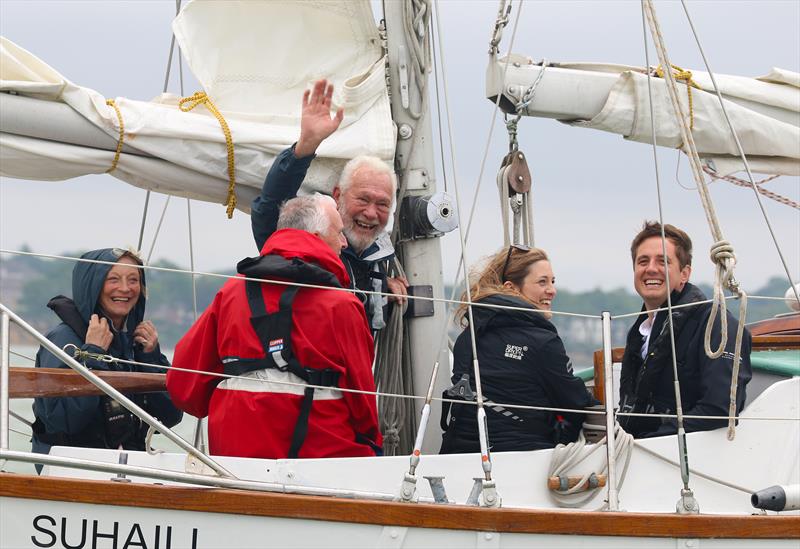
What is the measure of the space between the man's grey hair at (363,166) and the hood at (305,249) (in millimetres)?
759

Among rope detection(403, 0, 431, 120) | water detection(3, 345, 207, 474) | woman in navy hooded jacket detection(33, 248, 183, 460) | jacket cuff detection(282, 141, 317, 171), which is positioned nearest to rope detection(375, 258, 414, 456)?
jacket cuff detection(282, 141, 317, 171)

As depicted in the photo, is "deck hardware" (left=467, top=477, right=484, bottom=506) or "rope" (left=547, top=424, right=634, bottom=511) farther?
"rope" (left=547, top=424, right=634, bottom=511)

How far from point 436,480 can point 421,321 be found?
1351 mm

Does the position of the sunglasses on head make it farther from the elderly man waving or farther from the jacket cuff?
the jacket cuff

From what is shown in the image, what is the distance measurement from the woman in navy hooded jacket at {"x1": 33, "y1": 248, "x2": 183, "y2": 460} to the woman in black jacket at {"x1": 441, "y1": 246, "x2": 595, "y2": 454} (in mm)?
1227

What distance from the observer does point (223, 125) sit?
507 centimetres

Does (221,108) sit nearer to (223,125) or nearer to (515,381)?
(223,125)

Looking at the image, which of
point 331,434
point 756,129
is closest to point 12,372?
point 331,434

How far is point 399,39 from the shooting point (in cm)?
530

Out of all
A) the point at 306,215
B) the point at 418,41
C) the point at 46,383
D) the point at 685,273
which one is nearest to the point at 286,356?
the point at 306,215

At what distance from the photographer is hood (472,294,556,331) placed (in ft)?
14.8

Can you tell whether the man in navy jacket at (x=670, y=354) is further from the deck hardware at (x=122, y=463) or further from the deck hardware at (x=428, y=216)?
the deck hardware at (x=122, y=463)

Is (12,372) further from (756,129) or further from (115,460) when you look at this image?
(756,129)

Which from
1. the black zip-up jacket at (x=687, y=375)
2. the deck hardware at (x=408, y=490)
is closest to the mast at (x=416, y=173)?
the black zip-up jacket at (x=687, y=375)
